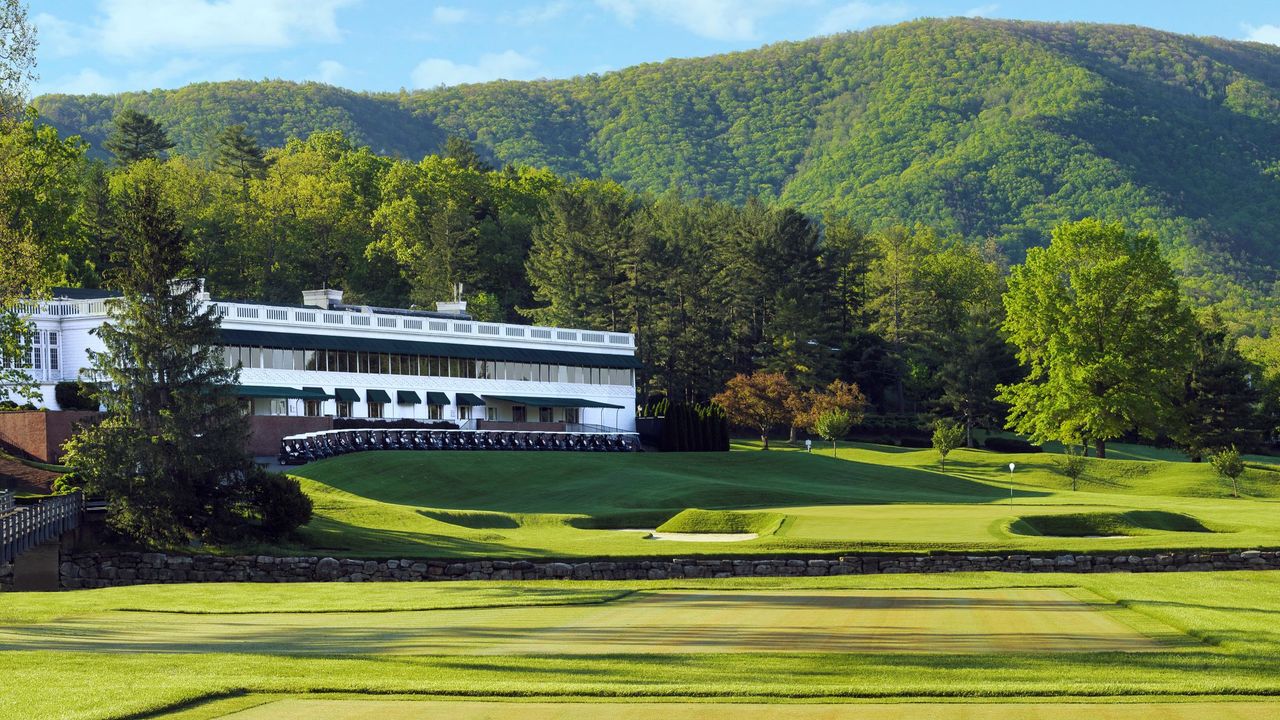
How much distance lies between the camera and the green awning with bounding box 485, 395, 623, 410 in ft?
280

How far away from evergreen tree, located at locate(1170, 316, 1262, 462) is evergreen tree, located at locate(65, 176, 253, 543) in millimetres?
68726

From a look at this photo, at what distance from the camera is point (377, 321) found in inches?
3189

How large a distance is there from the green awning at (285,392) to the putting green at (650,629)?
4724 cm

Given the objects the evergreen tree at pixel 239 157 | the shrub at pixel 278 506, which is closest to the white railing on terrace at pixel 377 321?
the shrub at pixel 278 506

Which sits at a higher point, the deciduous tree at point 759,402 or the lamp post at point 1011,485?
the deciduous tree at point 759,402

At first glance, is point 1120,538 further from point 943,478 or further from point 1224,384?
point 1224,384

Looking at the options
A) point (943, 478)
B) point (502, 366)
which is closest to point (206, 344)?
point (943, 478)

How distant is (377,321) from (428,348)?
10.2ft

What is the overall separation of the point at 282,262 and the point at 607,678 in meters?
109

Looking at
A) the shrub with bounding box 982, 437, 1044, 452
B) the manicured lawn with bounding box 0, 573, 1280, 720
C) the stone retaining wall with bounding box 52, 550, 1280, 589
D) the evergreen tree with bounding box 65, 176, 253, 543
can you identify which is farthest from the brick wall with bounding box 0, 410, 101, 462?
the shrub with bounding box 982, 437, 1044, 452

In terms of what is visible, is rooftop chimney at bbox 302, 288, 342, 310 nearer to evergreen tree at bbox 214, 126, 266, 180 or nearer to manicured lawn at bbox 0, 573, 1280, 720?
evergreen tree at bbox 214, 126, 266, 180

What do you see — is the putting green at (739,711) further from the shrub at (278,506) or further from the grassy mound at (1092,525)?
the grassy mound at (1092,525)

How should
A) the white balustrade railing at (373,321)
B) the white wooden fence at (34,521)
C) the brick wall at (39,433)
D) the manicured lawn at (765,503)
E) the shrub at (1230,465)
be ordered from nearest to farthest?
1. the white wooden fence at (34,521)
2. the manicured lawn at (765,503)
3. the brick wall at (39,433)
4. the shrub at (1230,465)
5. the white balustrade railing at (373,321)

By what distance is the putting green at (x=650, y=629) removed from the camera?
19.6 meters
